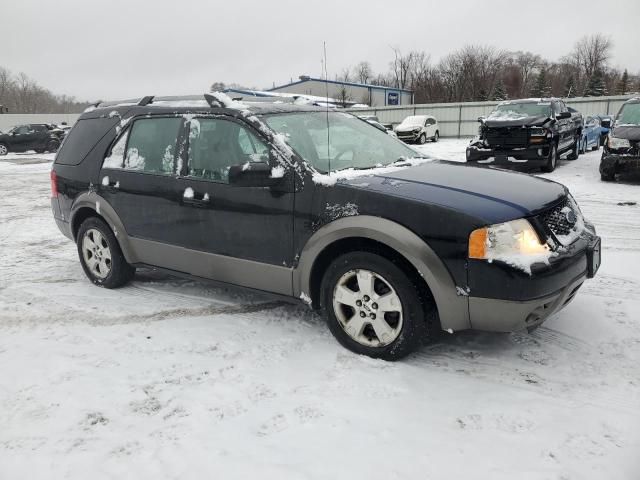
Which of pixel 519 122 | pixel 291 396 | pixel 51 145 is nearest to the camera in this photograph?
pixel 291 396

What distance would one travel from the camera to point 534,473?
2377mm

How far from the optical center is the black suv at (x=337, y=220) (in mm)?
3039

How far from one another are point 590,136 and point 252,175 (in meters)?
16.9

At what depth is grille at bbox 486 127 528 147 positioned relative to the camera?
12117mm

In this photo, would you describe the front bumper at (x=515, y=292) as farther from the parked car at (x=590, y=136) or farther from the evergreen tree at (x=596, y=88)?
the evergreen tree at (x=596, y=88)

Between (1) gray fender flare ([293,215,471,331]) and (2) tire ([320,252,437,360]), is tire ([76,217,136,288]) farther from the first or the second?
(1) gray fender flare ([293,215,471,331])

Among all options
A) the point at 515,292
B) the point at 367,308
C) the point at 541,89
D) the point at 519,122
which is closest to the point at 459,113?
the point at 519,122

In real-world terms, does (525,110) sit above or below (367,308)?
above

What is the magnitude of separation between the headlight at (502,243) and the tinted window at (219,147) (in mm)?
1649

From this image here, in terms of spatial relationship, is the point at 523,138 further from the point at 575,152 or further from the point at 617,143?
the point at 575,152

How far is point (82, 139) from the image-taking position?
5.21 metres

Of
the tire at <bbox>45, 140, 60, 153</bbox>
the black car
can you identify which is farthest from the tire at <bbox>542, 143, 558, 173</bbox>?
the tire at <bbox>45, 140, 60, 153</bbox>

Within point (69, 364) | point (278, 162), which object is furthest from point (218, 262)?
point (69, 364)

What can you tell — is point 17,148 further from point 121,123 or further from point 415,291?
point 415,291
